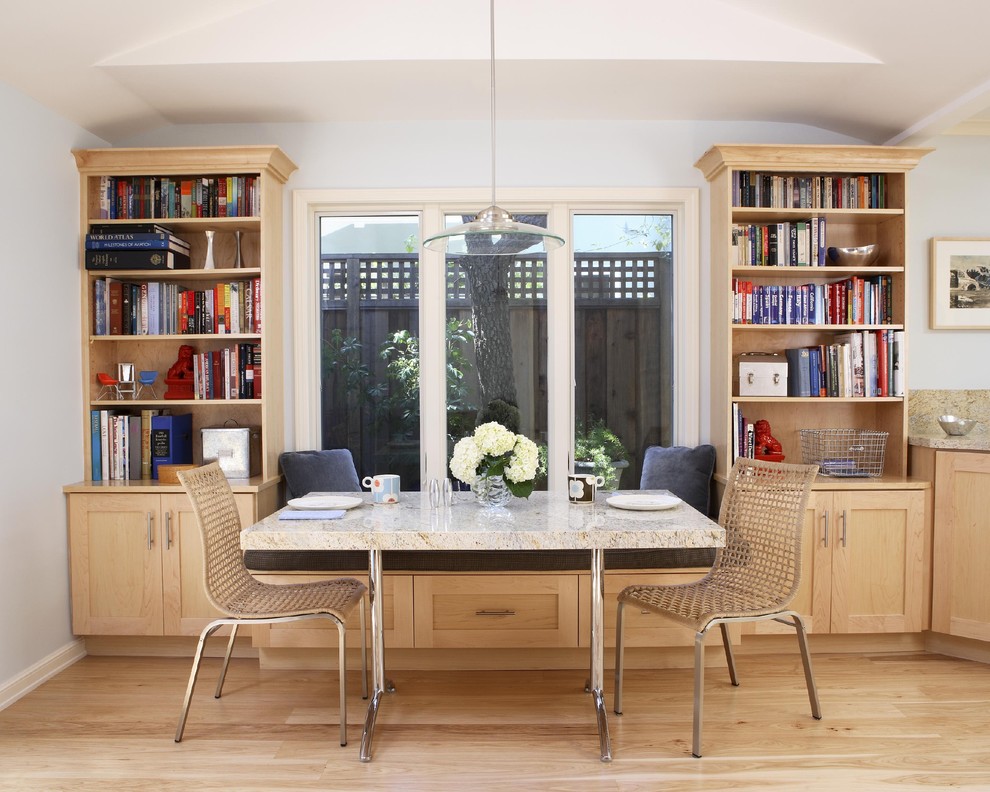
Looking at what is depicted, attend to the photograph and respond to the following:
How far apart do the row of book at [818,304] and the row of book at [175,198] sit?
2.39 metres

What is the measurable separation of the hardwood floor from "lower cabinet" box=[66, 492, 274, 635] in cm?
21

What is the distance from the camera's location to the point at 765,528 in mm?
2865

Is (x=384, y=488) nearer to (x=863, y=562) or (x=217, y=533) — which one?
(x=217, y=533)

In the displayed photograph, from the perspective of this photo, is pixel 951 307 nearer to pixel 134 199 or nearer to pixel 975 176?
pixel 975 176

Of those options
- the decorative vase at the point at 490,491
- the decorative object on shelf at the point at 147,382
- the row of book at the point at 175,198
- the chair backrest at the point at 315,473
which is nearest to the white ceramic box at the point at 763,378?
the decorative vase at the point at 490,491

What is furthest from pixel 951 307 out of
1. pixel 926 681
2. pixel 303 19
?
pixel 303 19

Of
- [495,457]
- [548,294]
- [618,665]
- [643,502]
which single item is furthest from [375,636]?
[548,294]

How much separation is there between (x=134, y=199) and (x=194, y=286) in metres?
0.49

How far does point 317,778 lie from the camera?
2.43 meters

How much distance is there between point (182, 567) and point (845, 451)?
3125 millimetres

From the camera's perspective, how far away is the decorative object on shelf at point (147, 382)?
3.74 meters

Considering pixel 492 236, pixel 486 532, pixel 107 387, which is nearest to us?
pixel 486 532

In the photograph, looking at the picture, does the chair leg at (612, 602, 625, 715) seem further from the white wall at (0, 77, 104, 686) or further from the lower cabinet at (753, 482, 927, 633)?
the white wall at (0, 77, 104, 686)

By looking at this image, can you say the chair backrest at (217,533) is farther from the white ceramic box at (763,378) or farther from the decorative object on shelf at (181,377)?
the white ceramic box at (763,378)
